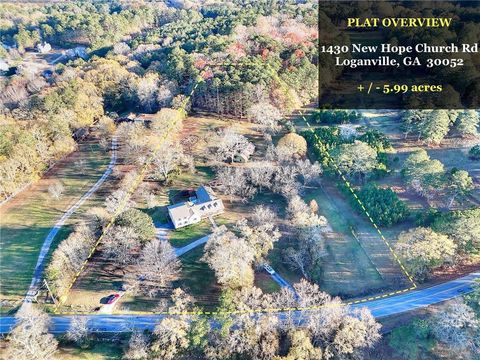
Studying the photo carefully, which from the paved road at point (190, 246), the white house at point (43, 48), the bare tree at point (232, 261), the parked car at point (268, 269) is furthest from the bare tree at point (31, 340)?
the white house at point (43, 48)

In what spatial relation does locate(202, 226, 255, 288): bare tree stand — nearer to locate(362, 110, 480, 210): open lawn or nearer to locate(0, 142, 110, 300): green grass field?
locate(0, 142, 110, 300): green grass field

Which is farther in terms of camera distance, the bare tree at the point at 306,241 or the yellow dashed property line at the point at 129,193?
the yellow dashed property line at the point at 129,193

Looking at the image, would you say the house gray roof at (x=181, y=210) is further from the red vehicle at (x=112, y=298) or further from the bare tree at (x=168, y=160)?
the red vehicle at (x=112, y=298)

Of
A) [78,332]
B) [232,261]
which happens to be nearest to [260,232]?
[232,261]

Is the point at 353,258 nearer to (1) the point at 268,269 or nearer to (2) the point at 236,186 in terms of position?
(1) the point at 268,269

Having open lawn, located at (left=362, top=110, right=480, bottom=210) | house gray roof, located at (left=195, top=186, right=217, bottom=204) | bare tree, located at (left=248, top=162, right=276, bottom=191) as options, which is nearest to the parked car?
house gray roof, located at (left=195, top=186, right=217, bottom=204)

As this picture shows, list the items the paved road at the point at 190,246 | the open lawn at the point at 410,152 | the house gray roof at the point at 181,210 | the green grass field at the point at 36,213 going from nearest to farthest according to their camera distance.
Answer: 1. the green grass field at the point at 36,213
2. the paved road at the point at 190,246
3. the house gray roof at the point at 181,210
4. the open lawn at the point at 410,152

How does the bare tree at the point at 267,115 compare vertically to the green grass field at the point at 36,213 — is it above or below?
above
